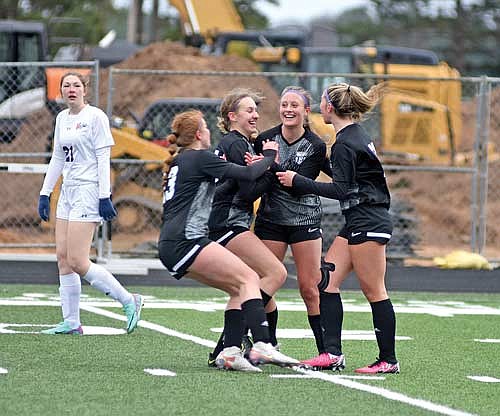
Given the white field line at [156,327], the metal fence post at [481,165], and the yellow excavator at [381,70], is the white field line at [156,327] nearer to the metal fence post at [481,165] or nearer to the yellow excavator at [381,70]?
the metal fence post at [481,165]

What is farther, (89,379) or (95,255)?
(95,255)

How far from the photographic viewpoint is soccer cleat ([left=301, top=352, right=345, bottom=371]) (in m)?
9.02

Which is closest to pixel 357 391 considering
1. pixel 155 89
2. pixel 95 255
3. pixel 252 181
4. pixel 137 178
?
pixel 252 181

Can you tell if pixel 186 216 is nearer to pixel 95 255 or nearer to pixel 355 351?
pixel 355 351

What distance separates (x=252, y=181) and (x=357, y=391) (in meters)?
1.55

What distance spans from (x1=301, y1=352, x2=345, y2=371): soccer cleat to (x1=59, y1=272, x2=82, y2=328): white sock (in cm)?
259

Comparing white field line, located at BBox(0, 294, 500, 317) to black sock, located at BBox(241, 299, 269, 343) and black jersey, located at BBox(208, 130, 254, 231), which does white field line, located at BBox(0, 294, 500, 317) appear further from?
black sock, located at BBox(241, 299, 269, 343)

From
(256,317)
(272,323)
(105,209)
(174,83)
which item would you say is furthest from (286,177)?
(174,83)

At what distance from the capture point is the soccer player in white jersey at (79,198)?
1071cm

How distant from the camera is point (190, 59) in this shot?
94.9 ft

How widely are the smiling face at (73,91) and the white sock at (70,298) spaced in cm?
138

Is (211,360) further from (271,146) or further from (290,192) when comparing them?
(271,146)

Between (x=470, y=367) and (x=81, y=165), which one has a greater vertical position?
(x=81, y=165)

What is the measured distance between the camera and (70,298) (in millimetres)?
10945
